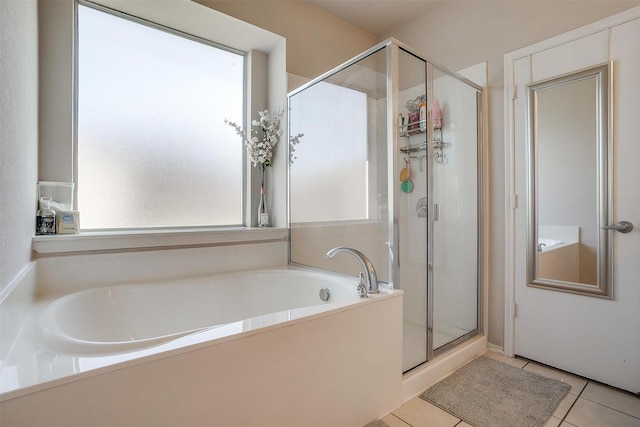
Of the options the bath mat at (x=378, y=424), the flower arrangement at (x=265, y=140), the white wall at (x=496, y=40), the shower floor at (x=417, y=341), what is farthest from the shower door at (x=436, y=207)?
the flower arrangement at (x=265, y=140)

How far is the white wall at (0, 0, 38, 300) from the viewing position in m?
1.02

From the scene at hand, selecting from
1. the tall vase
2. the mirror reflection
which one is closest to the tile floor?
the mirror reflection

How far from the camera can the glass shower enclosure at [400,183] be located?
1697mm

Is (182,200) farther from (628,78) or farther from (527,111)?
(628,78)

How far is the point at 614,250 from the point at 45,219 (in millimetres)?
3072

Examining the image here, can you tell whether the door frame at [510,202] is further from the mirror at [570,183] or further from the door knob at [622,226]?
the door knob at [622,226]

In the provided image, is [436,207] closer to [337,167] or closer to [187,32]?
[337,167]

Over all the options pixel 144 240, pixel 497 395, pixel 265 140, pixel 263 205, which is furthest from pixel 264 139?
pixel 497 395

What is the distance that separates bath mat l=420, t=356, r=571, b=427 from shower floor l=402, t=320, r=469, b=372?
165 mm

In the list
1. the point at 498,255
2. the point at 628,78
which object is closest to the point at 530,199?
the point at 498,255

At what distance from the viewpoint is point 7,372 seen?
73 centimetres

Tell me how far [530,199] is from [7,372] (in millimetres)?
2544

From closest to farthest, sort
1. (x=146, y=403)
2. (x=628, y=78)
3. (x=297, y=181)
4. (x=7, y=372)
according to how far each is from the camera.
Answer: (x=7, y=372) < (x=146, y=403) < (x=628, y=78) < (x=297, y=181)

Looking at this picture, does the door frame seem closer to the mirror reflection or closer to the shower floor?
the shower floor
